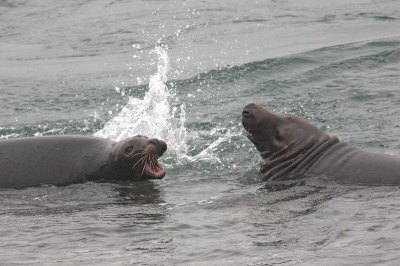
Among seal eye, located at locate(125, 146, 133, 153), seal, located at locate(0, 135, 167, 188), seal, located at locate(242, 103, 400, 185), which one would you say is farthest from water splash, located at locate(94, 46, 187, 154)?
seal, located at locate(242, 103, 400, 185)

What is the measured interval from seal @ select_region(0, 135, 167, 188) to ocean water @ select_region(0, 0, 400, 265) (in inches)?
5.6

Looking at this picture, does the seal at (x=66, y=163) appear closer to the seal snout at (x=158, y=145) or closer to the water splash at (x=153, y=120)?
the seal snout at (x=158, y=145)

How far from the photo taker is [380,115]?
1035cm

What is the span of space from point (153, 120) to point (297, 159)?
3235mm

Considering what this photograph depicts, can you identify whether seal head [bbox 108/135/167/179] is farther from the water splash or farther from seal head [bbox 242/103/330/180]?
the water splash

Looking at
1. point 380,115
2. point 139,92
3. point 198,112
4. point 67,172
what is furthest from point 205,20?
point 67,172

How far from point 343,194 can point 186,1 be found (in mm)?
15033

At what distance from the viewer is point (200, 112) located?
11.2m

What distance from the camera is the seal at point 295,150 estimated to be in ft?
24.7

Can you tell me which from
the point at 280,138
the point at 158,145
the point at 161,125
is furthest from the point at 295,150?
the point at 161,125

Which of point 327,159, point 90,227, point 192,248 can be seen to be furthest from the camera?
point 327,159

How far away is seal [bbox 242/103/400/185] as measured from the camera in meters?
7.53

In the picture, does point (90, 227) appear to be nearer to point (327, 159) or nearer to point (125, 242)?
point (125, 242)

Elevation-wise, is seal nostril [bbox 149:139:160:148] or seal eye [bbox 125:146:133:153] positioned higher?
seal nostril [bbox 149:139:160:148]
